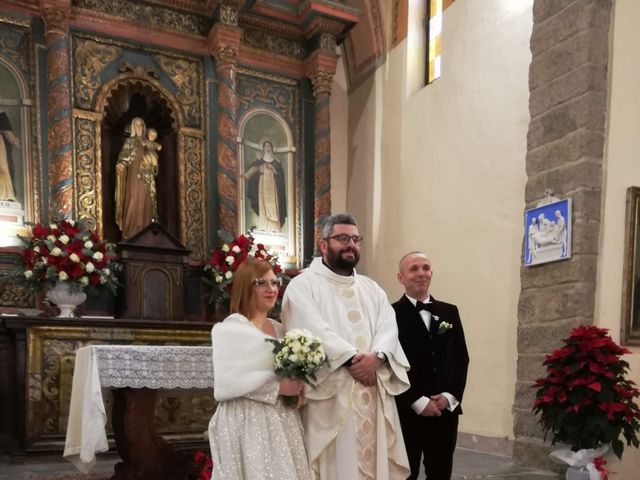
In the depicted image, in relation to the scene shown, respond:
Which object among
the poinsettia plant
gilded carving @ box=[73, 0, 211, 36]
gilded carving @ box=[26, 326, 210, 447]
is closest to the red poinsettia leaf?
the poinsettia plant

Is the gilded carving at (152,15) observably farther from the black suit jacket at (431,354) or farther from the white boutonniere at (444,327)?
the white boutonniere at (444,327)

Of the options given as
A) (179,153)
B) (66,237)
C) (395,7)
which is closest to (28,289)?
(66,237)

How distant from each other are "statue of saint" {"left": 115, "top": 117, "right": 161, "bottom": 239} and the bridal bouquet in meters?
4.75

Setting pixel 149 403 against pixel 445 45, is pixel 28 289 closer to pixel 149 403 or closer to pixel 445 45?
pixel 149 403

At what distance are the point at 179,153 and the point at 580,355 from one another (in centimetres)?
508

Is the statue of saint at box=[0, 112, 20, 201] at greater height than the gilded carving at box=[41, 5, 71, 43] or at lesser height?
lesser

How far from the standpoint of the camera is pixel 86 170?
677cm

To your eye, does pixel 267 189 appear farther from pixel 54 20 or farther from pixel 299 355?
pixel 299 355

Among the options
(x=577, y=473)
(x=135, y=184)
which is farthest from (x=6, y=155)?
(x=577, y=473)

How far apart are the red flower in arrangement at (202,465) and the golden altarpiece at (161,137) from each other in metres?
1.33

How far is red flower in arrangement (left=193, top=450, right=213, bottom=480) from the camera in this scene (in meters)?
3.72

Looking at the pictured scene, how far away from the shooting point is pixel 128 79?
7113 mm

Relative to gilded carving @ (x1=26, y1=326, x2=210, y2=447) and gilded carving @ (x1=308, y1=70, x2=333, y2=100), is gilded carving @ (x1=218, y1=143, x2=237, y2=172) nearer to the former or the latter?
gilded carving @ (x1=308, y1=70, x2=333, y2=100)

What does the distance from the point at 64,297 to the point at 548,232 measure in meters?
4.26
